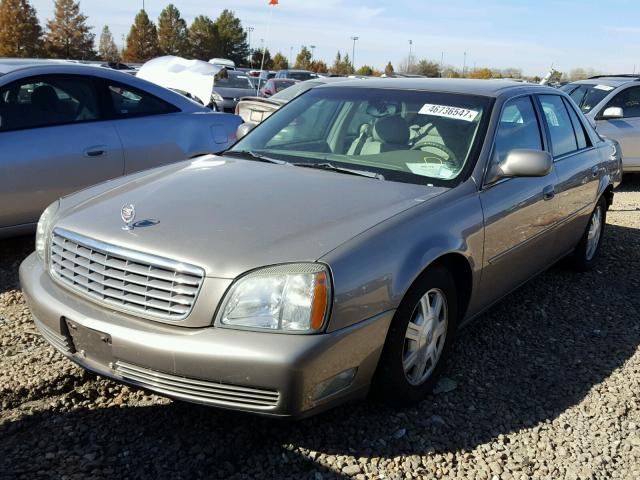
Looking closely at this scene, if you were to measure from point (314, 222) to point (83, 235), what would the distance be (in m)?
0.99

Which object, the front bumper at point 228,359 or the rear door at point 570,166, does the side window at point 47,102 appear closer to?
the front bumper at point 228,359

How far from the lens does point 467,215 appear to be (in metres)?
3.21

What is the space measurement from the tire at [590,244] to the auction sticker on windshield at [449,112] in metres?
1.99

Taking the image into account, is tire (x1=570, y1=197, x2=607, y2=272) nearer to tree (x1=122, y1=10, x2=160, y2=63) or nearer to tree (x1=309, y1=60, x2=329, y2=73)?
tree (x1=122, y1=10, x2=160, y2=63)

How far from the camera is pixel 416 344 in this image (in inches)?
116

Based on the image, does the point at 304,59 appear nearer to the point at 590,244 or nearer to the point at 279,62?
the point at 279,62

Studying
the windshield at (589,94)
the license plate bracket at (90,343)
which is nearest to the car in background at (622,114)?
the windshield at (589,94)

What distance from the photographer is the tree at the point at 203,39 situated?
243 feet

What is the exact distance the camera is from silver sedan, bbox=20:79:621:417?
95.0 inches

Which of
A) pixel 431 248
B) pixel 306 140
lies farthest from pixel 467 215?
pixel 306 140

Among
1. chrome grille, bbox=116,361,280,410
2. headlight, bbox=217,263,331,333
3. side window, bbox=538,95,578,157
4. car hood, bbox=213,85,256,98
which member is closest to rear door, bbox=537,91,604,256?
side window, bbox=538,95,578,157

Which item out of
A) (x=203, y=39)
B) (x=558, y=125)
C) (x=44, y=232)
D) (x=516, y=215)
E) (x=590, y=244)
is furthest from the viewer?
A: (x=203, y=39)

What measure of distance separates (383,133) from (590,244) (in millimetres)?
2581

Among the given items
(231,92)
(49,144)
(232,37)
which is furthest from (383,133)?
(232,37)
